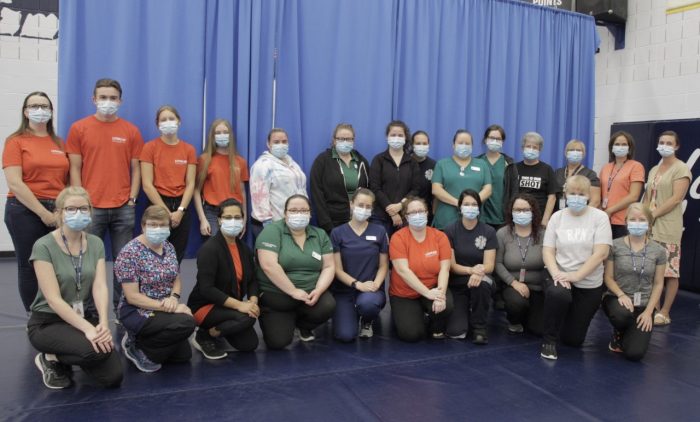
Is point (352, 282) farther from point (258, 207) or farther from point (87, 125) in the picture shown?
point (87, 125)

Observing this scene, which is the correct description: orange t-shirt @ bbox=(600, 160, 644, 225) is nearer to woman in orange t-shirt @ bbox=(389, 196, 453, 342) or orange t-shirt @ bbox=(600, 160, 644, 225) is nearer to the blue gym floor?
the blue gym floor

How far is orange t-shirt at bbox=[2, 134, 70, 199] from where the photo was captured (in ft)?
10.7

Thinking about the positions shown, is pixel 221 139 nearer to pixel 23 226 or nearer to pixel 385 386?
pixel 23 226

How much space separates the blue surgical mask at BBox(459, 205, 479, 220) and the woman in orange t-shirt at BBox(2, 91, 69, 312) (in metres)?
2.58

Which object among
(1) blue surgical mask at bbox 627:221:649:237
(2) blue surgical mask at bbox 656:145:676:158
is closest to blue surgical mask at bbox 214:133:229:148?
(1) blue surgical mask at bbox 627:221:649:237

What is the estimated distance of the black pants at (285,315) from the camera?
3482 mm

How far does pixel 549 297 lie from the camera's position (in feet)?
11.5

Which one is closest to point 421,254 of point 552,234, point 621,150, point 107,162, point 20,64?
point 552,234

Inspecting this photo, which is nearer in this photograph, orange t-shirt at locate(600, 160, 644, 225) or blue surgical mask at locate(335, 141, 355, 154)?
blue surgical mask at locate(335, 141, 355, 154)

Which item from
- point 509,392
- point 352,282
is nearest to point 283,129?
point 352,282

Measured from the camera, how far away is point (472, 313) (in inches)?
149

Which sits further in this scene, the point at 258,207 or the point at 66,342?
the point at 258,207

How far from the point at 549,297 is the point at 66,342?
9.03ft

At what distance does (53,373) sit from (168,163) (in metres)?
1.53
